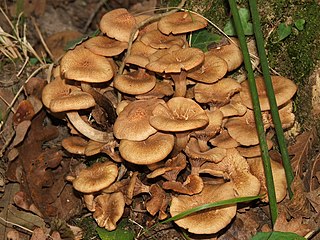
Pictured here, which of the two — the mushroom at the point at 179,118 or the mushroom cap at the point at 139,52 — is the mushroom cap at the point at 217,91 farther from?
the mushroom cap at the point at 139,52

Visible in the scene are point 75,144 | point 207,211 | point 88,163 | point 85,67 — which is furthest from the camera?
point 88,163

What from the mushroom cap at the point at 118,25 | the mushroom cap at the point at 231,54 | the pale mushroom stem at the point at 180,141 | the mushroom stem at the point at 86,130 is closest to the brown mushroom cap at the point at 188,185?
the pale mushroom stem at the point at 180,141

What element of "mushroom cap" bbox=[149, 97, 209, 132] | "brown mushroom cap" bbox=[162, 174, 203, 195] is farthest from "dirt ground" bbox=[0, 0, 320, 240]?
"mushroom cap" bbox=[149, 97, 209, 132]

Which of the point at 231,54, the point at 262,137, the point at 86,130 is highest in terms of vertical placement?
the point at 231,54

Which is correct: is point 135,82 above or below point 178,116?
above

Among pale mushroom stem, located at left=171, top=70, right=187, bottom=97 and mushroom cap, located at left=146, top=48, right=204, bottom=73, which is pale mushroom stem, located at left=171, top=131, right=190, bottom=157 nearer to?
pale mushroom stem, located at left=171, top=70, right=187, bottom=97

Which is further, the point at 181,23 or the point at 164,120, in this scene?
the point at 181,23

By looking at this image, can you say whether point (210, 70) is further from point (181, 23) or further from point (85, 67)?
point (85, 67)

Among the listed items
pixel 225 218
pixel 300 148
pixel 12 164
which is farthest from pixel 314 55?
pixel 12 164

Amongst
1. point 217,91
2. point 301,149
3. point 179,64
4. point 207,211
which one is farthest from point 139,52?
point 301,149
